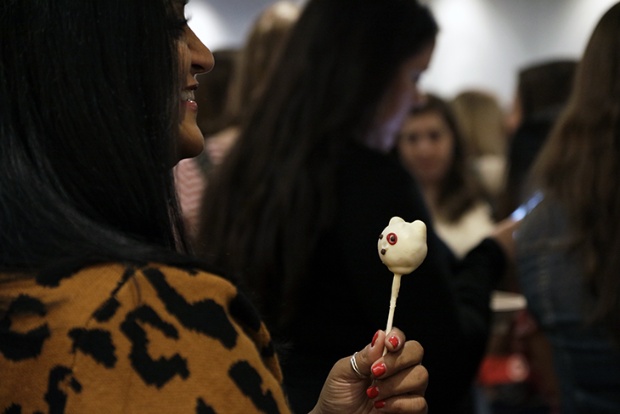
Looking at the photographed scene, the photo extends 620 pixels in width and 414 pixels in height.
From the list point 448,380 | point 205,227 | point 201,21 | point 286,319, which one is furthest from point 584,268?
point 201,21

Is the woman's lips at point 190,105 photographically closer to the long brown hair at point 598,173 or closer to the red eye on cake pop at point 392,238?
the red eye on cake pop at point 392,238

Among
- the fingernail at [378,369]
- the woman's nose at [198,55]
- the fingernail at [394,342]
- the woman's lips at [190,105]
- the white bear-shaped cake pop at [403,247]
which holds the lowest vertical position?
the fingernail at [378,369]

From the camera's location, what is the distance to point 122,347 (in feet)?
2.47

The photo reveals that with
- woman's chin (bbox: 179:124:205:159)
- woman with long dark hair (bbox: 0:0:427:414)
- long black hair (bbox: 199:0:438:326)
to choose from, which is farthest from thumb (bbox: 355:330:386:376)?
long black hair (bbox: 199:0:438:326)

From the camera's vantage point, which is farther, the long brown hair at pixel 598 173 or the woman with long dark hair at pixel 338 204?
the long brown hair at pixel 598 173

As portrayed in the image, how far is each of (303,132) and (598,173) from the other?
59 cm

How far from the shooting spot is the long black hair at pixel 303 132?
1.60m

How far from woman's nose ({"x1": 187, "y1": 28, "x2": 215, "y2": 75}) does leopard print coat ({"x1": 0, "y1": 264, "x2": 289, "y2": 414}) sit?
0.26 m

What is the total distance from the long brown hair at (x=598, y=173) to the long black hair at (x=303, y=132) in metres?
0.34

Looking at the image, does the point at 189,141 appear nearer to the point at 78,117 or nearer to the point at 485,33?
the point at 78,117

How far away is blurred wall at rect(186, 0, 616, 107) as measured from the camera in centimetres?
689

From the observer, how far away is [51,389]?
75cm

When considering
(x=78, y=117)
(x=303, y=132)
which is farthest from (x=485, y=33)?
(x=78, y=117)

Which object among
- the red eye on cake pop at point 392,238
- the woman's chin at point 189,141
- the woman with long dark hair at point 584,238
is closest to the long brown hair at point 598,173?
the woman with long dark hair at point 584,238
